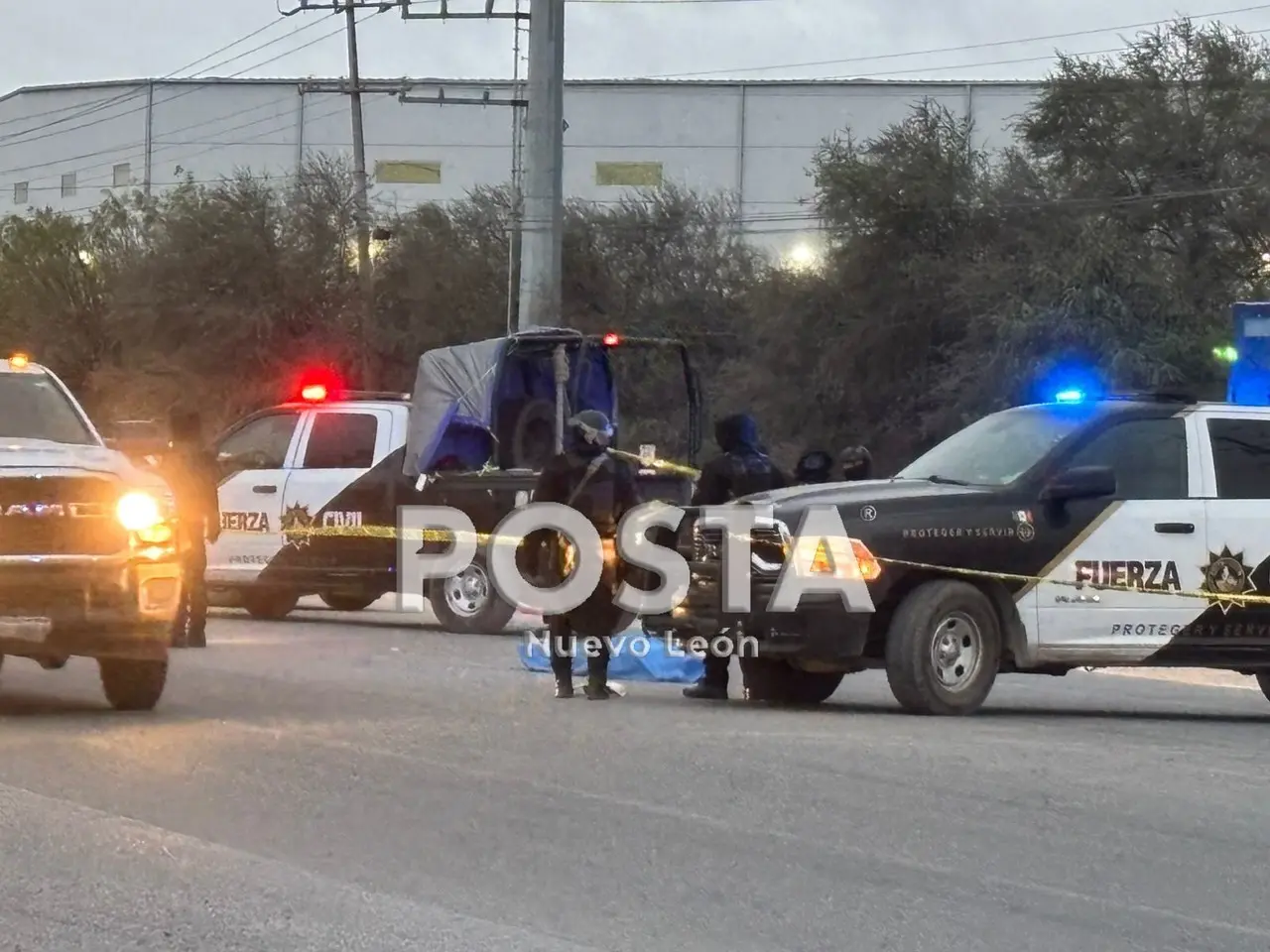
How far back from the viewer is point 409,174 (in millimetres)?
65250

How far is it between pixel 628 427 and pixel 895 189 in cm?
682

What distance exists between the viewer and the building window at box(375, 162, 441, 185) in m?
65.1

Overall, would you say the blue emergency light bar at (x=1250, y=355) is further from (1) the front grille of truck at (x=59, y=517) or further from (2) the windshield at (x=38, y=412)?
(1) the front grille of truck at (x=59, y=517)

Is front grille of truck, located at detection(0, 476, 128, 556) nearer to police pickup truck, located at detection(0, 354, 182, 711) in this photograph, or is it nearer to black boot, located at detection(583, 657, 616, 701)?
police pickup truck, located at detection(0, 354, 182, 711)

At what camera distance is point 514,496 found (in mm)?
17578

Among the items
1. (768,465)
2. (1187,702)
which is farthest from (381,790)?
(1187,702)

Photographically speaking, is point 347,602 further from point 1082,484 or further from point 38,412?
point 1082,484

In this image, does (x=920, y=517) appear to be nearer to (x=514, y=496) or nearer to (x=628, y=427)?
(x=514, y=496)

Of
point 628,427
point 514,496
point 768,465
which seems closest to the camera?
point 768,465

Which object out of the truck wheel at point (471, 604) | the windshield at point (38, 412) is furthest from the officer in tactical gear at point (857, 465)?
the windshield at point (38, 412)

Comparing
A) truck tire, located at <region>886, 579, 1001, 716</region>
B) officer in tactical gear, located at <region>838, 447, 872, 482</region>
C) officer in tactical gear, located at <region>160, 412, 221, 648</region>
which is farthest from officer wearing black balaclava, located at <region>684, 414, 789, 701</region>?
officer in tactical gear, located at <region>160, 412, 221, 648</region>

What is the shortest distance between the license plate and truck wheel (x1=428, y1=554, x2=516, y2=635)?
304 inches

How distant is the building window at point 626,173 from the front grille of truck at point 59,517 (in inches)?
2089

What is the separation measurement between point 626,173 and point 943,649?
53.1 metres
